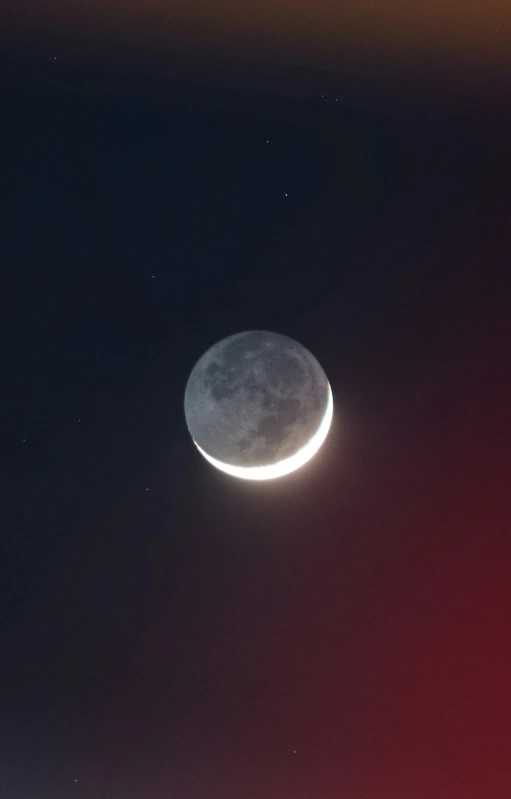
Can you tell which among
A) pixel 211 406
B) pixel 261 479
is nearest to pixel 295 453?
pixel 261 479

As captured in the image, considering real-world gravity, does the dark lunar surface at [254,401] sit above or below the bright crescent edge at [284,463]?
above

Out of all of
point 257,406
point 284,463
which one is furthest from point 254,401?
point 284,463

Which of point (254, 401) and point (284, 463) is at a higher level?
point (254, 401)

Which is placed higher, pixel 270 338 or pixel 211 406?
pixel 270 338

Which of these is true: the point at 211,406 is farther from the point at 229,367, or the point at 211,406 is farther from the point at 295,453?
the point at 295,453

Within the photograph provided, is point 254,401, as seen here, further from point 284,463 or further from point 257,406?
point 284,463

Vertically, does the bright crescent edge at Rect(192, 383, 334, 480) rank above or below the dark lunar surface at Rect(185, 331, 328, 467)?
below
